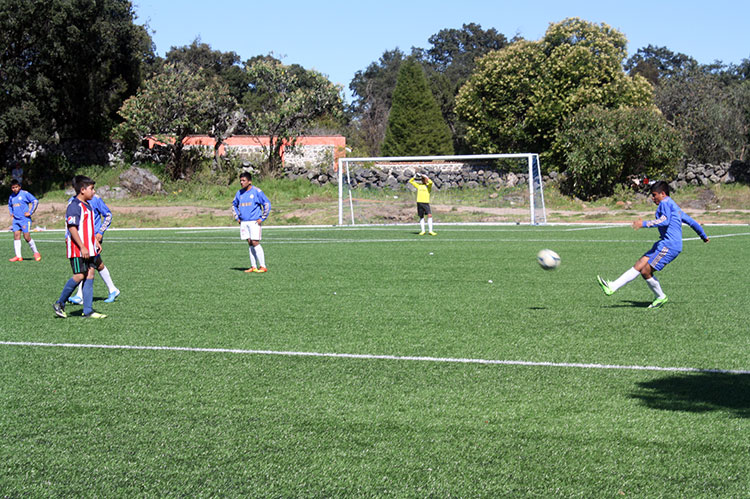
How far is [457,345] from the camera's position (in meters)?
7.79

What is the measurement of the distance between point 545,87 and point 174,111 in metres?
20.3

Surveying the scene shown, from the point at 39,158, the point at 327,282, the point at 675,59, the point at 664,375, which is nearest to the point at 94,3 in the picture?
the point at 39,158

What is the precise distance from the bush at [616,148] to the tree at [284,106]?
13.2 m

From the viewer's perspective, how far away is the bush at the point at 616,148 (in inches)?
1417

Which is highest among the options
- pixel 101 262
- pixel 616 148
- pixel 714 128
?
pixel 714 128

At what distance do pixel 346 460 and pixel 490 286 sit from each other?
310 inches

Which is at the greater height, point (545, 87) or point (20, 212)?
point (545, 87)

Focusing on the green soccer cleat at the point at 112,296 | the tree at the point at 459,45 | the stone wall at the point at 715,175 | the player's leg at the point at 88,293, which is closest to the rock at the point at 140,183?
the stone wall at the point at 715,175

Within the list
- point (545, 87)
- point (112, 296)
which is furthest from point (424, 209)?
point (545, 87)

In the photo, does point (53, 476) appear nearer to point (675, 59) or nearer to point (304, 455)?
point (304, 455)

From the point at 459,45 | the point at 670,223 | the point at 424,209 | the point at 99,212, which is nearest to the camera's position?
the point at 670,223

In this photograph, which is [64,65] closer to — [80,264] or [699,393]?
[80,264]

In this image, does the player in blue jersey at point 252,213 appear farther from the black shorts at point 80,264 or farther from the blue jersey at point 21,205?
the blue jersey at point 21,205

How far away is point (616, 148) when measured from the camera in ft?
117
